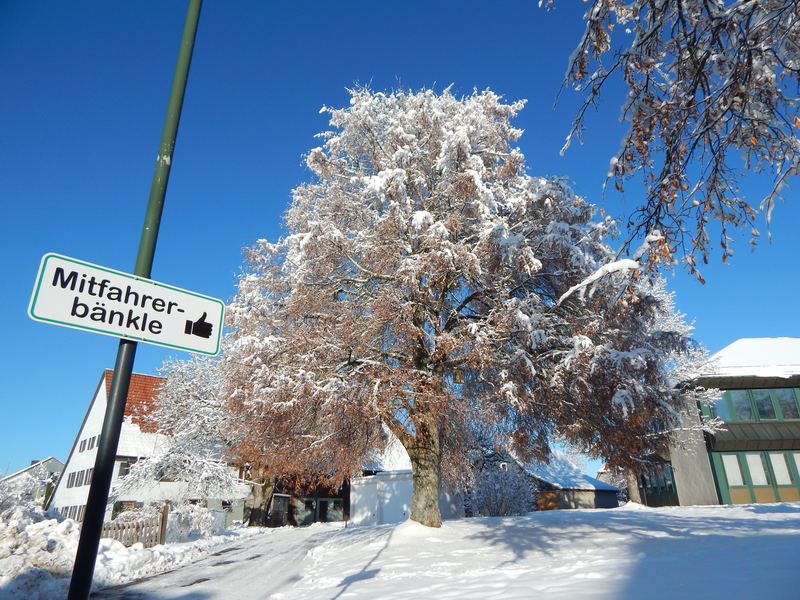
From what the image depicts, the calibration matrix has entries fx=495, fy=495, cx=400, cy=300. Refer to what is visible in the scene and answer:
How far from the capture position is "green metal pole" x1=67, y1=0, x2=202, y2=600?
2.45 meters

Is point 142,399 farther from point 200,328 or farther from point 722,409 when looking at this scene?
point 200,328

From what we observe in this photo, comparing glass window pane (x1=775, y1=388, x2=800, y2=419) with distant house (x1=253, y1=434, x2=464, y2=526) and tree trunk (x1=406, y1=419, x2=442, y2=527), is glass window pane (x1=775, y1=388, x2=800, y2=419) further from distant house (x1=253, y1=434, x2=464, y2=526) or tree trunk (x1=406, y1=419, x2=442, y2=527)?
tree trunk (x1=406, y1=419, x2=442, y2=527)

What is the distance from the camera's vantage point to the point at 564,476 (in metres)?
38.8

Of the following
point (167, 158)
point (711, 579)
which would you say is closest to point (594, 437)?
point (711, 579)

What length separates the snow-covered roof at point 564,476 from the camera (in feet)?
119

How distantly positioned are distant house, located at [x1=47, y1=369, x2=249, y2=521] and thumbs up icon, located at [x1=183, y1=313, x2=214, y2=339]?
29.2m

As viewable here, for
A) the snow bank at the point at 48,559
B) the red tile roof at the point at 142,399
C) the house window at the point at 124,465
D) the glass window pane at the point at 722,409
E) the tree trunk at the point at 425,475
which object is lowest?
the snow bank at the point at 48,559

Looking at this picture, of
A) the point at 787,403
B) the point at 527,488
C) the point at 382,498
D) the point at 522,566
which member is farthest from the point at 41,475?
the point at 787,403

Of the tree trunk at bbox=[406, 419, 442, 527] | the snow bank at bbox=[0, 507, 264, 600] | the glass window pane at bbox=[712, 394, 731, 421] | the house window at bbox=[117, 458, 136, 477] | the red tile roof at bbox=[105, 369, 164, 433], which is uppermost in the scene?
the red tile roof at bbox=[105, 369, 164, 433]

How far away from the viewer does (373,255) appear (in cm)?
1377

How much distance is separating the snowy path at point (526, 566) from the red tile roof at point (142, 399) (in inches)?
703

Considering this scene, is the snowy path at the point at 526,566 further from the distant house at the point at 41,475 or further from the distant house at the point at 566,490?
the distant house at the point at 41,475

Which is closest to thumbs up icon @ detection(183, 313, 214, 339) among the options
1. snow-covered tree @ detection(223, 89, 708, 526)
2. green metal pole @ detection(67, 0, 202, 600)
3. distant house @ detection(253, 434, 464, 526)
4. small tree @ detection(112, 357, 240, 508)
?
green metal pole @ detection(67, 0, 202, 600)

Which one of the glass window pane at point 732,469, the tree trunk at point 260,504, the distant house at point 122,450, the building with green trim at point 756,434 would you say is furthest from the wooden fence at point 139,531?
the glass window pane at point 732,469
